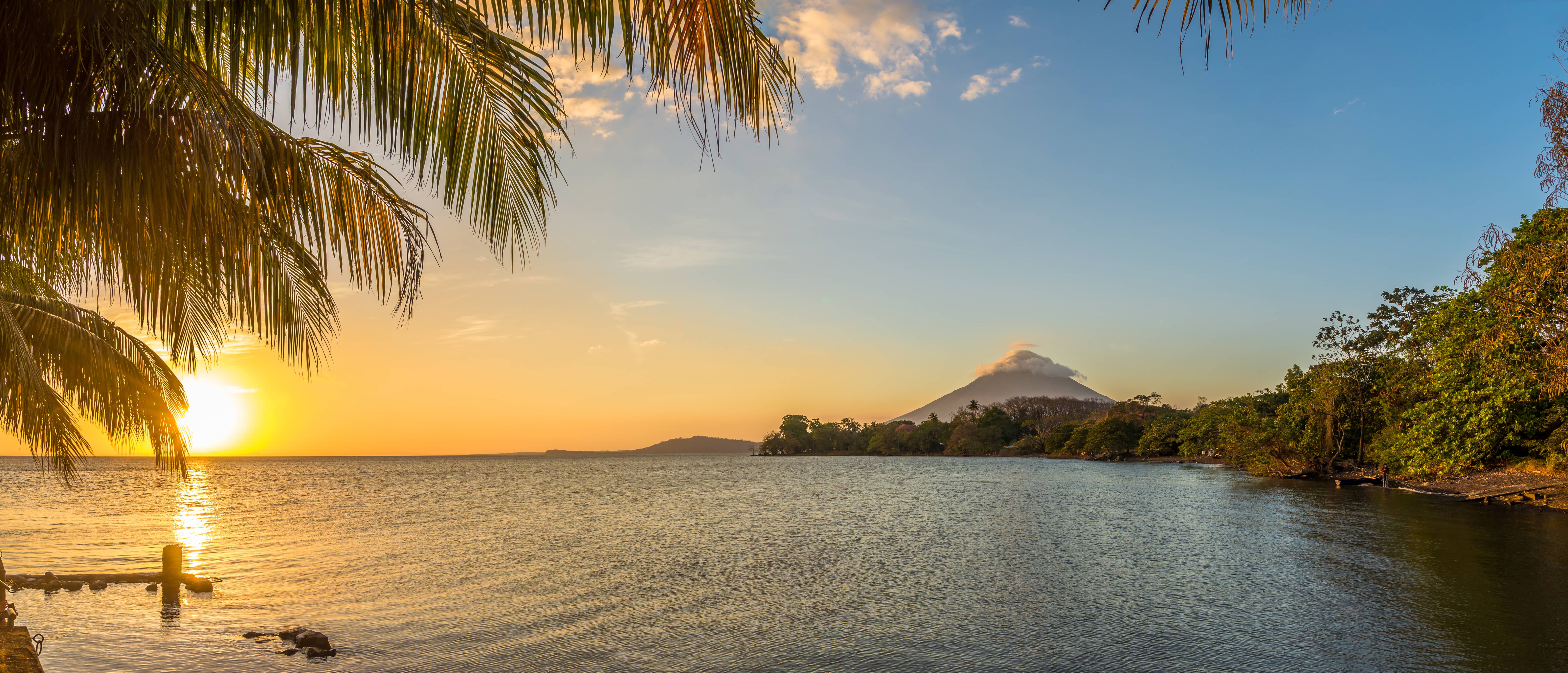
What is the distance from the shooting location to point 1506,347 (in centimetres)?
2675

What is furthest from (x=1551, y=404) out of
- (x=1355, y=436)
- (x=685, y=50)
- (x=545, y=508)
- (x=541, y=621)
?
(x=545, y=508)

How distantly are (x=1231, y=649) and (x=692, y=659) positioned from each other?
8622 millimetres

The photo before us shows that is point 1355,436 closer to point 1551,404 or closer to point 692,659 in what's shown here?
point 1551,404

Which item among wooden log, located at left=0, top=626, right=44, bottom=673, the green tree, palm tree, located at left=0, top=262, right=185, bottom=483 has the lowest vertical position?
the green tree

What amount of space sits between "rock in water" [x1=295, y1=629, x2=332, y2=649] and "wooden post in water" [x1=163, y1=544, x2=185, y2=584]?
6150 mm

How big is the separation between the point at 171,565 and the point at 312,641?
6.83 meters

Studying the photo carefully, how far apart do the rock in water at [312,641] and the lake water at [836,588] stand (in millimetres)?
325

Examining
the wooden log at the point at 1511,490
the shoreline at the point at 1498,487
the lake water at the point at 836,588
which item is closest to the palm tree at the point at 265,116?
the lake water at the point at 836,588

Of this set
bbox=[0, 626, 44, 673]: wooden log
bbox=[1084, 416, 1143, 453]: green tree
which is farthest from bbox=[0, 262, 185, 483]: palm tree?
bbox=[1084, 416, 1143, 453]: green tree

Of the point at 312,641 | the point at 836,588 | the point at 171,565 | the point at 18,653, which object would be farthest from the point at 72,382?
the point at 836,588

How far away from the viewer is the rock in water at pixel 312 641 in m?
12.1

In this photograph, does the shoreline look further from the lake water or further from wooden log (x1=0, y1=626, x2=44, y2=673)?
wooden log (x1=0, y1=626, x2=44, y2=673)

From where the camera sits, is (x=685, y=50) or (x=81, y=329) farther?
(x=81, y=329)

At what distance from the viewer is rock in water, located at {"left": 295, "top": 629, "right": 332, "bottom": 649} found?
39.8 ft
